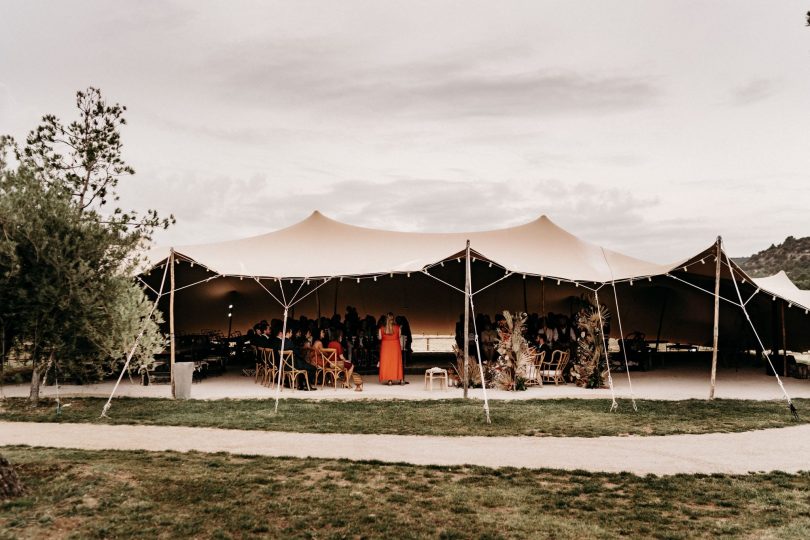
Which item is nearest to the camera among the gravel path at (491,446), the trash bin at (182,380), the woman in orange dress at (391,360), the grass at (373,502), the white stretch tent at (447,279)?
the grass at (373,502)

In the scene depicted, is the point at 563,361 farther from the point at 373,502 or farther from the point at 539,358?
the point at 373,502

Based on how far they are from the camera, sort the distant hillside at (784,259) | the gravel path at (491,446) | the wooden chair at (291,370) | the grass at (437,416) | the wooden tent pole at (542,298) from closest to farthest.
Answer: the gravel path at (491,446) → the grass at (437,416) → the wooden chair at (291,370) → the wooden tent pole at (542,298) → the distant hillside at (784,259)

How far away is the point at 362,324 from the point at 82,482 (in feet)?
33.3

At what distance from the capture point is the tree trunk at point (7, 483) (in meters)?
4.93

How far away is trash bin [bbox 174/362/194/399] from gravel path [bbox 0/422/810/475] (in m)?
2.40

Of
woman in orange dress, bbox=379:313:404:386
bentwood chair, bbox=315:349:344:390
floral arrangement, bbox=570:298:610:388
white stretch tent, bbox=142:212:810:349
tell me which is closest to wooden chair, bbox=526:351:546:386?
floral arrangement, bbox=570:298:610:388

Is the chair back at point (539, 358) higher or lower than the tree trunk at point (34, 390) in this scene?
higher

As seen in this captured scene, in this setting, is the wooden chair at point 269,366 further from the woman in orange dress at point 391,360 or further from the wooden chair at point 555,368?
the wooden chair at point 555,368

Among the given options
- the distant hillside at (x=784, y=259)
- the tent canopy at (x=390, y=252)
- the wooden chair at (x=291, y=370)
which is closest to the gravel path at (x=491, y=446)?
the wooden chair at (x=291, y=370)

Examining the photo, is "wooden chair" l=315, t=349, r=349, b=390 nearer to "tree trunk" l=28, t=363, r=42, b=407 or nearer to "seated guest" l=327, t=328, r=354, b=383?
"seated guest" l=327, t=328, r=354, b=383

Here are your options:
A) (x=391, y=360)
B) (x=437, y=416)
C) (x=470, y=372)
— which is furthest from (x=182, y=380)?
(x=470, y=372)

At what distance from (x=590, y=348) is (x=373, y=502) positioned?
8143 millimetres

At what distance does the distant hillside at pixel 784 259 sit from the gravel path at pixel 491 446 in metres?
39.4

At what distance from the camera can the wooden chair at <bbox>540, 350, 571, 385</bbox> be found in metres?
12.7
